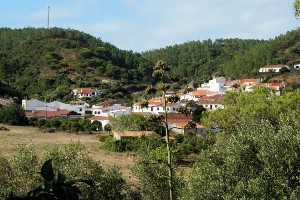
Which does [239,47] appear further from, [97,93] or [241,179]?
[241,179]

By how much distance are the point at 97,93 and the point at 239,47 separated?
299 feet

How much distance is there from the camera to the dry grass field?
41.8 meters

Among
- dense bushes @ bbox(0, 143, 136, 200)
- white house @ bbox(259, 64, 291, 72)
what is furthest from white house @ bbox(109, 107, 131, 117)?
dense bushes @ bbox(0, 143, 136, 200)

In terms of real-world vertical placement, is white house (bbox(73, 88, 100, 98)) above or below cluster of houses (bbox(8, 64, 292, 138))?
above

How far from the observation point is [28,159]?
1878cm

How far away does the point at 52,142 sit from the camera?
51.5 meters

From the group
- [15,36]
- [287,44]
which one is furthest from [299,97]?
[15,36]

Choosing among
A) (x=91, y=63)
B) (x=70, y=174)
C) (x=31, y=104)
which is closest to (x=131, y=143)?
(x=70, y=174)

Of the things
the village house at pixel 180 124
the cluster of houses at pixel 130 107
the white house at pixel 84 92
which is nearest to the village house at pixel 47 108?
the cluster of houses at pixel 130 107

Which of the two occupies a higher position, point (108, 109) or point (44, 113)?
point (108, 109)

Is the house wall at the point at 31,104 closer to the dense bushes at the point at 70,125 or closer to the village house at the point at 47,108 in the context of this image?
the village house at the point at 47,108

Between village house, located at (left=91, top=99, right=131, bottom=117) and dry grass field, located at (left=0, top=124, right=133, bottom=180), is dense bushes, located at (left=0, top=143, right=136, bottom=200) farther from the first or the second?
village house, located at (left=91, top=99, right=131, bottom=117)

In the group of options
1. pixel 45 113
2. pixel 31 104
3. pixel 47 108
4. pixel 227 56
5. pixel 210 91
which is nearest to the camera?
pixel 45 113

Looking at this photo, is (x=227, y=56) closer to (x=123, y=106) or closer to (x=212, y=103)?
(x=123, y=106)
